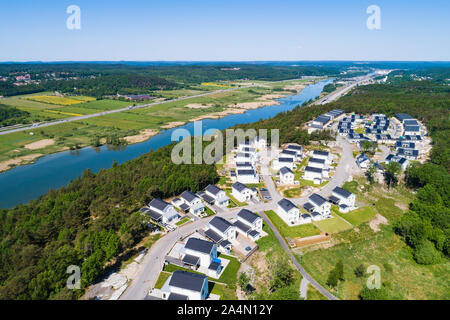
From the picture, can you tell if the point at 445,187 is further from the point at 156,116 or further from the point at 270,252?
the point at 156,116

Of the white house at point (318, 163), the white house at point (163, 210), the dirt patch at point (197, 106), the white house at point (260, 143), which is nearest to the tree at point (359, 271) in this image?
the white house at point (163, 210)

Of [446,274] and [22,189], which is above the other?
[22,189]

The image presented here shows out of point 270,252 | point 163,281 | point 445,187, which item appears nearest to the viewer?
point 163,281

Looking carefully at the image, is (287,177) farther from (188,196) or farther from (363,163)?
(188,196)

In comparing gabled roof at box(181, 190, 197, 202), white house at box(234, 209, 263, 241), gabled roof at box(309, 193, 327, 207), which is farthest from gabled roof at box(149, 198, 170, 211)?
gabled roof at box(309, 193, 327, 207)

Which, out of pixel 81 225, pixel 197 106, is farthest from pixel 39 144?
pixel 197 106

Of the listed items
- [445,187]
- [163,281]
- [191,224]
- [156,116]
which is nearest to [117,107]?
[156,116]
